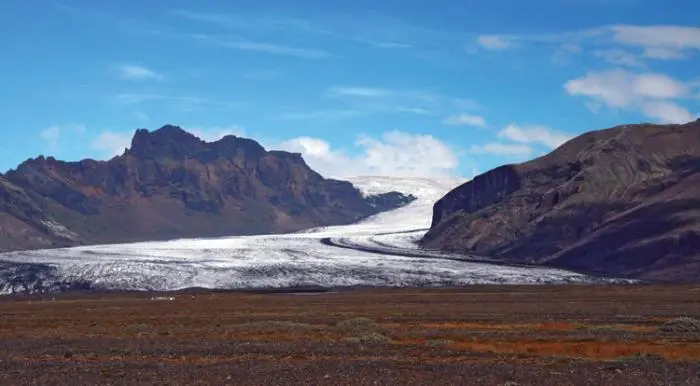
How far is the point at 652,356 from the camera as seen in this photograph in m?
39.8

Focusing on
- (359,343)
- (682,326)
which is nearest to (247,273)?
(682,326)

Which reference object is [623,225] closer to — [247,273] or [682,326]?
A: [247,273]

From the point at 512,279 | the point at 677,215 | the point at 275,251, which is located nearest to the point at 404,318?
the point at 512,279

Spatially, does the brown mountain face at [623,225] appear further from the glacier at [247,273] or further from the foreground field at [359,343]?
the foreground field at [359,343]

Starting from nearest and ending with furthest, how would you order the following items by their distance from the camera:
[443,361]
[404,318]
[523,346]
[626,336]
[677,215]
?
1. [443,361]
2. [523,346]
3. [626,336]
4. [404,318]
5. [677,215]

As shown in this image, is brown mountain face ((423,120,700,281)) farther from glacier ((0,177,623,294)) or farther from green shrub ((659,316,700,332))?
green shrub ((659,316,700,332))

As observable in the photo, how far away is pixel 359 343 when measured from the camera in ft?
148

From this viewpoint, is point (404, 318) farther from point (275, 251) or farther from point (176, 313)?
point (275, 251)

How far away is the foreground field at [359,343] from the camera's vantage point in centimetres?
3391

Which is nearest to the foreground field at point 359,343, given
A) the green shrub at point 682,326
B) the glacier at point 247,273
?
the green shrub at point 682,326

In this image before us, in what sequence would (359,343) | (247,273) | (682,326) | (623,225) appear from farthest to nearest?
(623,225) → (247,273) → (682,326) → (359,343)

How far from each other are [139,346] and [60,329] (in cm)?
1472

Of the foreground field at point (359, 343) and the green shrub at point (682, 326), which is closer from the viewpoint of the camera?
the foreground field at point (359, 343)

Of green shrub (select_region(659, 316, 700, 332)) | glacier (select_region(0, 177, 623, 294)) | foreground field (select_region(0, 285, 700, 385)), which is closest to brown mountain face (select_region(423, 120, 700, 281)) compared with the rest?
glacier (select_region(0, 177, 623, 294))
